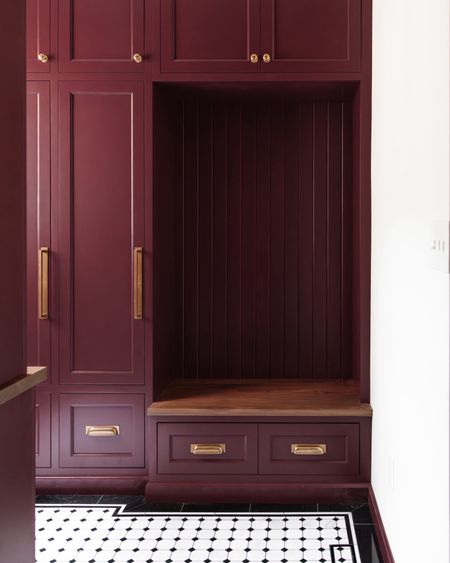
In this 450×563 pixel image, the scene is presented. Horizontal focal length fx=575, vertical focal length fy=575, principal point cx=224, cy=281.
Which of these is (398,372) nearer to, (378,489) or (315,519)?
(378,489)

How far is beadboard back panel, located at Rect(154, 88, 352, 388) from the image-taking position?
3104mm

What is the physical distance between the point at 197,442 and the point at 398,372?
109cm

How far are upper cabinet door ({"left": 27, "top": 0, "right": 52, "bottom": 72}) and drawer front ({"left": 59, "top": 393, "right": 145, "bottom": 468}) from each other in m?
1.57

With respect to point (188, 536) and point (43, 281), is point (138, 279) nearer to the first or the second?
point (43, 281)

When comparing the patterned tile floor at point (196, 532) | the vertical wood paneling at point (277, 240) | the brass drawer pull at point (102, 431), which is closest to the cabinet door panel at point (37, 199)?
the brass drawer pull at point (102, 431)

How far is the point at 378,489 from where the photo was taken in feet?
7.95

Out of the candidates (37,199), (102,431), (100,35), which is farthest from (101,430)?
(100,35)

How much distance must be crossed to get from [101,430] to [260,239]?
4.22ft

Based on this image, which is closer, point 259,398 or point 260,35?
point 260,35

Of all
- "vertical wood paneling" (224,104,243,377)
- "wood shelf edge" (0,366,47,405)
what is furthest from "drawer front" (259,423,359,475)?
"wood shelf edge" (0,366,47,405)

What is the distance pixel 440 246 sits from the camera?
1.37 metres

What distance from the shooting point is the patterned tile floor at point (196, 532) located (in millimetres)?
2197

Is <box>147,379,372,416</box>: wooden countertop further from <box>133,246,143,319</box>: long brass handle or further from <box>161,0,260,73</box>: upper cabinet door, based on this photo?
<box>161,0,260,73</box>: upper cabinet door

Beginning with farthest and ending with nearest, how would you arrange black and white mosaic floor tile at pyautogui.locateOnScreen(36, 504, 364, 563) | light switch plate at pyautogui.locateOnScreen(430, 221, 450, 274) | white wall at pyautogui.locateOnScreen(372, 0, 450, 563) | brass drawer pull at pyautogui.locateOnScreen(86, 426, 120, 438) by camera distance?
brass drawer pull at pyautogui.locateOnScreen(86, 426, 120, 438) < black and white mosaic floor tile at pyautogui.locateOnScreen(36, 504, 364, 563) < white wall at pyautogui.locateOnScreen(372, 0, 450, 563) < light switch plate at pyautogui.locateOnScreen(430, 221, 450, 274)
